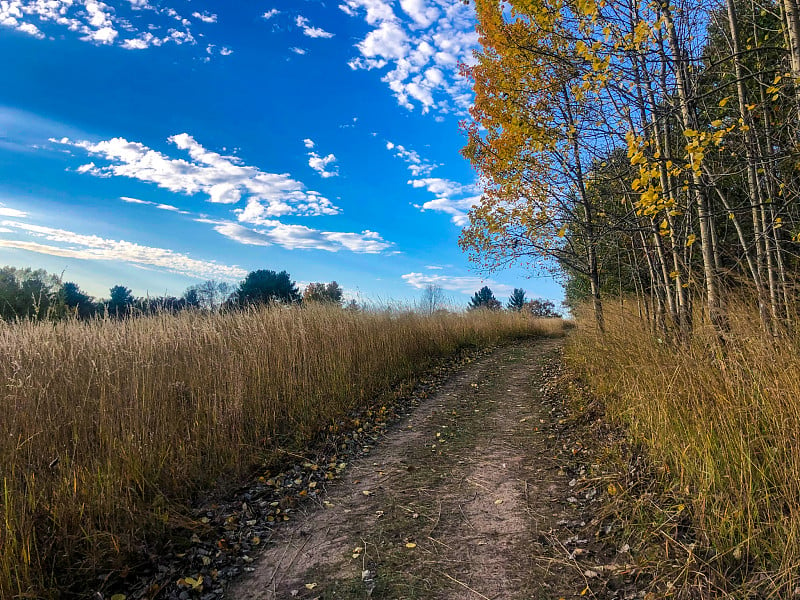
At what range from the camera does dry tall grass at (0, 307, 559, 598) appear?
3139 mm

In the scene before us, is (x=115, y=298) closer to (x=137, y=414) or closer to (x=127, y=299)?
(x=127, y=299)

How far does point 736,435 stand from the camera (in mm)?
3303

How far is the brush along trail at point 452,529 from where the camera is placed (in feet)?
9.88

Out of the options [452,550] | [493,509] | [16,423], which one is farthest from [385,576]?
[16,423]

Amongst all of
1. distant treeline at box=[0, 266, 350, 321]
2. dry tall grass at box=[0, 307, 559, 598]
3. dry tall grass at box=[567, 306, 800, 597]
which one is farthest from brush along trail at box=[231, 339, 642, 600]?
distant treeline at box=[0, 266, 350, 321]

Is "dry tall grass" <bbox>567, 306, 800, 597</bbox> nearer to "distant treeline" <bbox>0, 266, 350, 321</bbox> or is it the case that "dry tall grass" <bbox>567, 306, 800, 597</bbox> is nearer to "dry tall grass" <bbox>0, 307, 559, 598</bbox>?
"dry tall grass" <bbox>0, 307, 559, 598</bbox>

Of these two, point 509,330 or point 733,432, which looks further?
point 509,330

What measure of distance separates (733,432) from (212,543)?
4.30 metres

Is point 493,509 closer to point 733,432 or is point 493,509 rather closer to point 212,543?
point 733,432

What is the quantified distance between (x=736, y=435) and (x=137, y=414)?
5.35 metres

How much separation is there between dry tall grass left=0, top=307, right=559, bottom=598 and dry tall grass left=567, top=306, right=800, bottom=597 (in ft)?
13.5

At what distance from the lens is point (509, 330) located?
17.6 m

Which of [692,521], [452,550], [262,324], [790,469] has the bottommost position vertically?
[452,550]

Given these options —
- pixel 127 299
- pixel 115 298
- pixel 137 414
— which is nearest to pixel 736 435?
pixel 137 414
